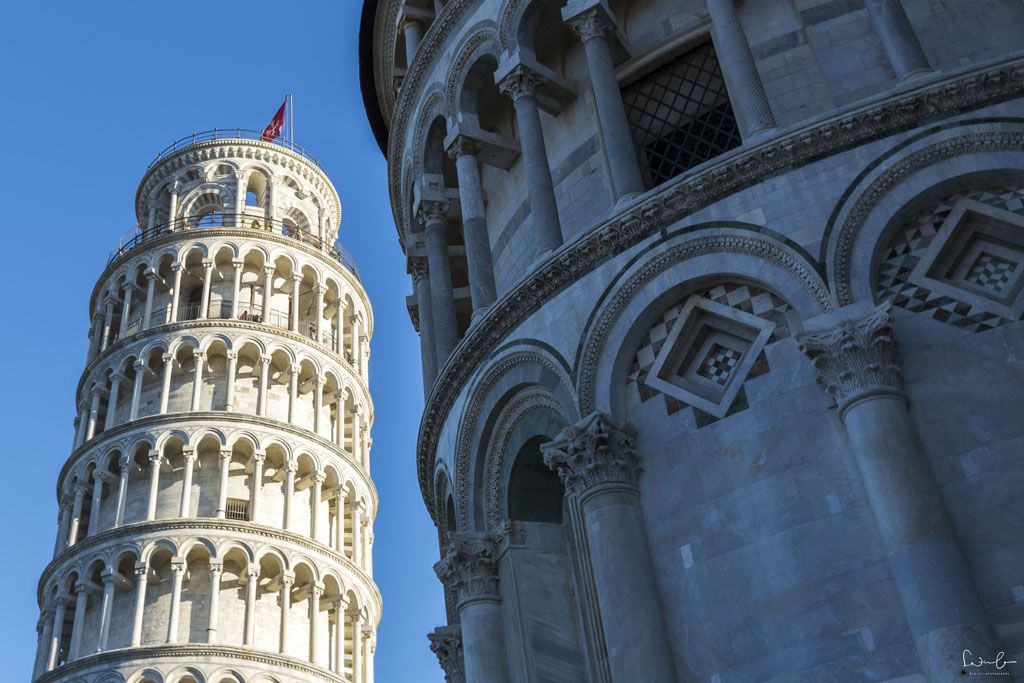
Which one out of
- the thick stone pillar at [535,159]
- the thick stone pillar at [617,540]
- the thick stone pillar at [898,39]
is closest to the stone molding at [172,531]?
the thick stone pillar at [535,159]

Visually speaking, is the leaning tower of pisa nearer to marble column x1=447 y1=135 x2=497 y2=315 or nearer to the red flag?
the red flag

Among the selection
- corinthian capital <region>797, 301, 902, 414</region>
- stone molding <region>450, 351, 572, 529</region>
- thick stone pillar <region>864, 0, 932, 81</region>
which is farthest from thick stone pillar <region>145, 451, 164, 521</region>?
corinthian capital <region>797, 301, 902, 414</region>

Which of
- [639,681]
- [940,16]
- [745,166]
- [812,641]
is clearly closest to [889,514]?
[812,641]

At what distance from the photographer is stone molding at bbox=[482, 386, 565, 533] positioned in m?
15.5

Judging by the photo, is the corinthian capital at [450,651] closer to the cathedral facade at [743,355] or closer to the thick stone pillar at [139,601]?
the cathedral facade at [743,355]

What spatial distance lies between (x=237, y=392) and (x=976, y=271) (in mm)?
33940

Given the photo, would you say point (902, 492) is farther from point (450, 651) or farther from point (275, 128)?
point (275, 128)

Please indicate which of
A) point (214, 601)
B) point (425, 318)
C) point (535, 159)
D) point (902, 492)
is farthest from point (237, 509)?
point (902, 492)

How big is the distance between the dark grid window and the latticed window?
91.0 feet

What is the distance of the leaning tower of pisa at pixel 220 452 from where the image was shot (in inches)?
1490

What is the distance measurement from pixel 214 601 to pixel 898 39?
30.0m

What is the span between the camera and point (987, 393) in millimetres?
11797

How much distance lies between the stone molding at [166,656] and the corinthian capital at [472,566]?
23.4 m

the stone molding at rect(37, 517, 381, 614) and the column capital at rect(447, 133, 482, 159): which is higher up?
the stone molding at rect(37, 517, 381, 614)
